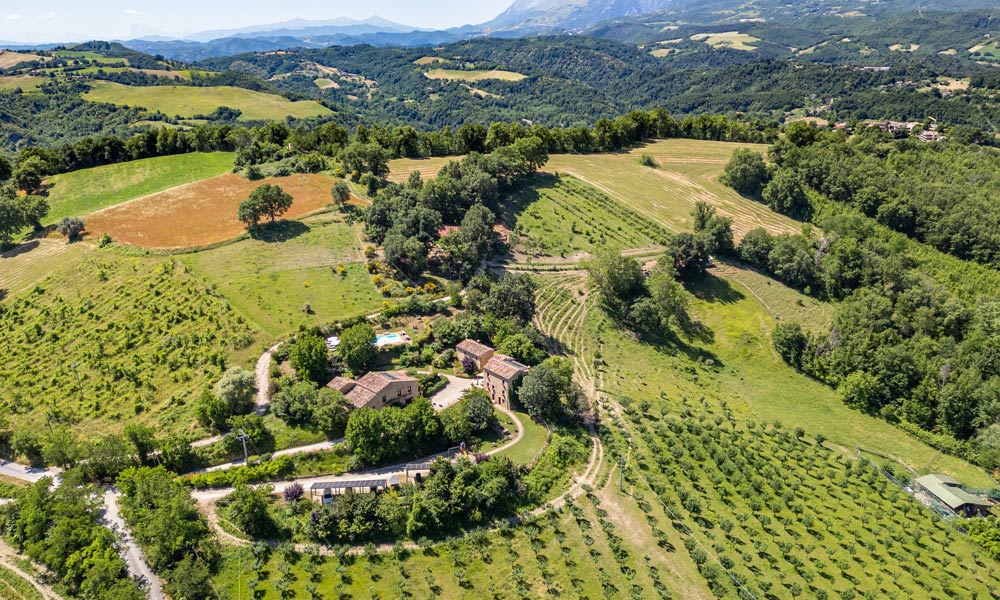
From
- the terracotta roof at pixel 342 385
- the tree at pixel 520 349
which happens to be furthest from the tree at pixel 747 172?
the terracotta roof at pixel 342 385

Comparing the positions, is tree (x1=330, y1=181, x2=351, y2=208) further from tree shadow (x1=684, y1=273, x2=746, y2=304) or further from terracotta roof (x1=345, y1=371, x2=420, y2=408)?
tree shadow (x1=684, y1=273, x2=746, y2=304)

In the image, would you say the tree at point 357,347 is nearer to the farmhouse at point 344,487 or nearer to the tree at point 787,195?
the farmhouse at point 344,487

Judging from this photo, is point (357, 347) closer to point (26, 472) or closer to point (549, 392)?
point (549, 392)

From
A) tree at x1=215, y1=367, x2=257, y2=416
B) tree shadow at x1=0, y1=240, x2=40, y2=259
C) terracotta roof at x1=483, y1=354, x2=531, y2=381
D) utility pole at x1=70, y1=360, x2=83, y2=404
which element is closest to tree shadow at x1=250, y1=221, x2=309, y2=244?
utility pole at x1=70, y1=360, x2=83, y2=404

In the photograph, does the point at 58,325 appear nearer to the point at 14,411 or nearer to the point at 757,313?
the point at 14,411

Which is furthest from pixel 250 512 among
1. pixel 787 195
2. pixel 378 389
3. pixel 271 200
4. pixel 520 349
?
pixel 787 195
